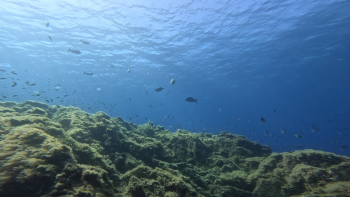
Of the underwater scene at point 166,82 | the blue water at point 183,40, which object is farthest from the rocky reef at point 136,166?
the blue water at point 183,40

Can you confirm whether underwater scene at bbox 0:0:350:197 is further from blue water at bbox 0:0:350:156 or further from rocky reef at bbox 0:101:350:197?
blue water at bbox 0:0:350:156

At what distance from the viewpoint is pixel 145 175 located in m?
3.74

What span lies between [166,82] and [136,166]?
40.9m

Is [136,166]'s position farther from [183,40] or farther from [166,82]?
[166,82]

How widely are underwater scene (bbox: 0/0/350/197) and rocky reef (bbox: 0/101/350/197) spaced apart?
28mm

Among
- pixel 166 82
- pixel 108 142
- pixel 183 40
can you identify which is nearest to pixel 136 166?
pixel 108 142

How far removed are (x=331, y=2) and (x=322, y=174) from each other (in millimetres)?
23614

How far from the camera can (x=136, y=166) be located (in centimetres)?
494

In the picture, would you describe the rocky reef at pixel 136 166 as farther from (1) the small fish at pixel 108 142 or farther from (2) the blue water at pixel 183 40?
(2) the blue water at pixel 183 40

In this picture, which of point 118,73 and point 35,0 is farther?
point 118,73

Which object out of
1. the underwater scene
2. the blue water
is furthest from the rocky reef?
the blue water

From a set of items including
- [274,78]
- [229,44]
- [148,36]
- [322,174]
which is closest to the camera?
[322,174]

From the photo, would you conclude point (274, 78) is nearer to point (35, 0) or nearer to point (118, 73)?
point (118, 73)

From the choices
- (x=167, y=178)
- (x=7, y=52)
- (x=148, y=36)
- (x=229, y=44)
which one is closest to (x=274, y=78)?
(x=229, y=44)
